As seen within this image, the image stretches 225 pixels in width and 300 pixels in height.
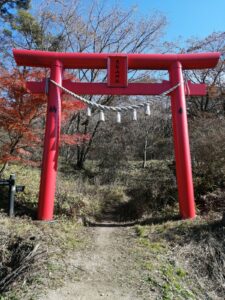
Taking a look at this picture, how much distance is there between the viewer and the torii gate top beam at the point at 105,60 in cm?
698

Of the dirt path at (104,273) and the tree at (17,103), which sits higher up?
the tree at (17,103)

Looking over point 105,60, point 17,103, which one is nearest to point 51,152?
point 17,103

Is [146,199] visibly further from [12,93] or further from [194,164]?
[12,93]

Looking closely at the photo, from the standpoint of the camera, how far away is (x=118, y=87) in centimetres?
716

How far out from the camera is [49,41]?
14.4 metres

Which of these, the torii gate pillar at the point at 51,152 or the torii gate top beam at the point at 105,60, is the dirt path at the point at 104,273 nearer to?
the torii gate pillar at the point at 51,152

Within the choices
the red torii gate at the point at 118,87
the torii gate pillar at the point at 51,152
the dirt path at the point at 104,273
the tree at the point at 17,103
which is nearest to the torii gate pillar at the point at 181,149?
the red torii gate at the point at 118,87

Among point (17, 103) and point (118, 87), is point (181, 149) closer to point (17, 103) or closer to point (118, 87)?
point (118, 87)

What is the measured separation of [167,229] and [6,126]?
4.65 m

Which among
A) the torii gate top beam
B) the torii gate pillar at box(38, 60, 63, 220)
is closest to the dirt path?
the torii gate pillar at box(38, 60, 63, 220)

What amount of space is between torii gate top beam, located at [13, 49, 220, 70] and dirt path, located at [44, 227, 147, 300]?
4.00 metres

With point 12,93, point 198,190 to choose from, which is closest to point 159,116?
point 198,190

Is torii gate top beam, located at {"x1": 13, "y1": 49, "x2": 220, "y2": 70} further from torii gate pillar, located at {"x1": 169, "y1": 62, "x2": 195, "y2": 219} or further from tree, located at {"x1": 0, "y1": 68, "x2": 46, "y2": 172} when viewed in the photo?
tree, located at {"x1": 0, "y1": 68, "x2": 46, "y2": 172}

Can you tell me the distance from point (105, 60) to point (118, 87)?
703mm
